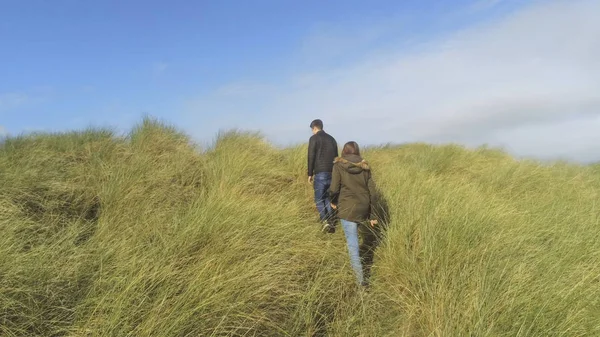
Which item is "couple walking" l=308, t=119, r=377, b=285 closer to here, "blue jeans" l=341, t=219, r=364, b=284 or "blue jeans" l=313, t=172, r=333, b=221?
"blue jeans" l=341, t=219, r=364, b=284

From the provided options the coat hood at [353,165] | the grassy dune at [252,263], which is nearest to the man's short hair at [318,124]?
the grassy dune at [252,263]

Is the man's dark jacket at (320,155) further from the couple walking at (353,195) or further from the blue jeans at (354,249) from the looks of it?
the blue jeans at (354,249)

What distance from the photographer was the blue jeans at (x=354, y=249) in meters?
4.32

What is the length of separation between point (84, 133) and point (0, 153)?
2.49 meters

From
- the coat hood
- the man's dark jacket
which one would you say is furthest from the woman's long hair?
the man's dark jacket

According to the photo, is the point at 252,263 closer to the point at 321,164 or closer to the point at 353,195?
the point at 353,195

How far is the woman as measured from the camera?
4836 mm

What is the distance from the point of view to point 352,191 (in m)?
5.00

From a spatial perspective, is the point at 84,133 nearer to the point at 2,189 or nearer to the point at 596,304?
the point at 2,189

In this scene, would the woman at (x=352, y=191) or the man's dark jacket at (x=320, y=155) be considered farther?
the man's dark jacket at (x=320, y=155)

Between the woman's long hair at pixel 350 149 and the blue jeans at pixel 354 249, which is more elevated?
the woman's long hair at pixel 350 149

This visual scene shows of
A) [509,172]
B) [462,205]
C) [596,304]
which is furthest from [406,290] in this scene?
[509,172]

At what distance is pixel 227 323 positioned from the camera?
294 centimetres

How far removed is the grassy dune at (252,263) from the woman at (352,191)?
38 cm
